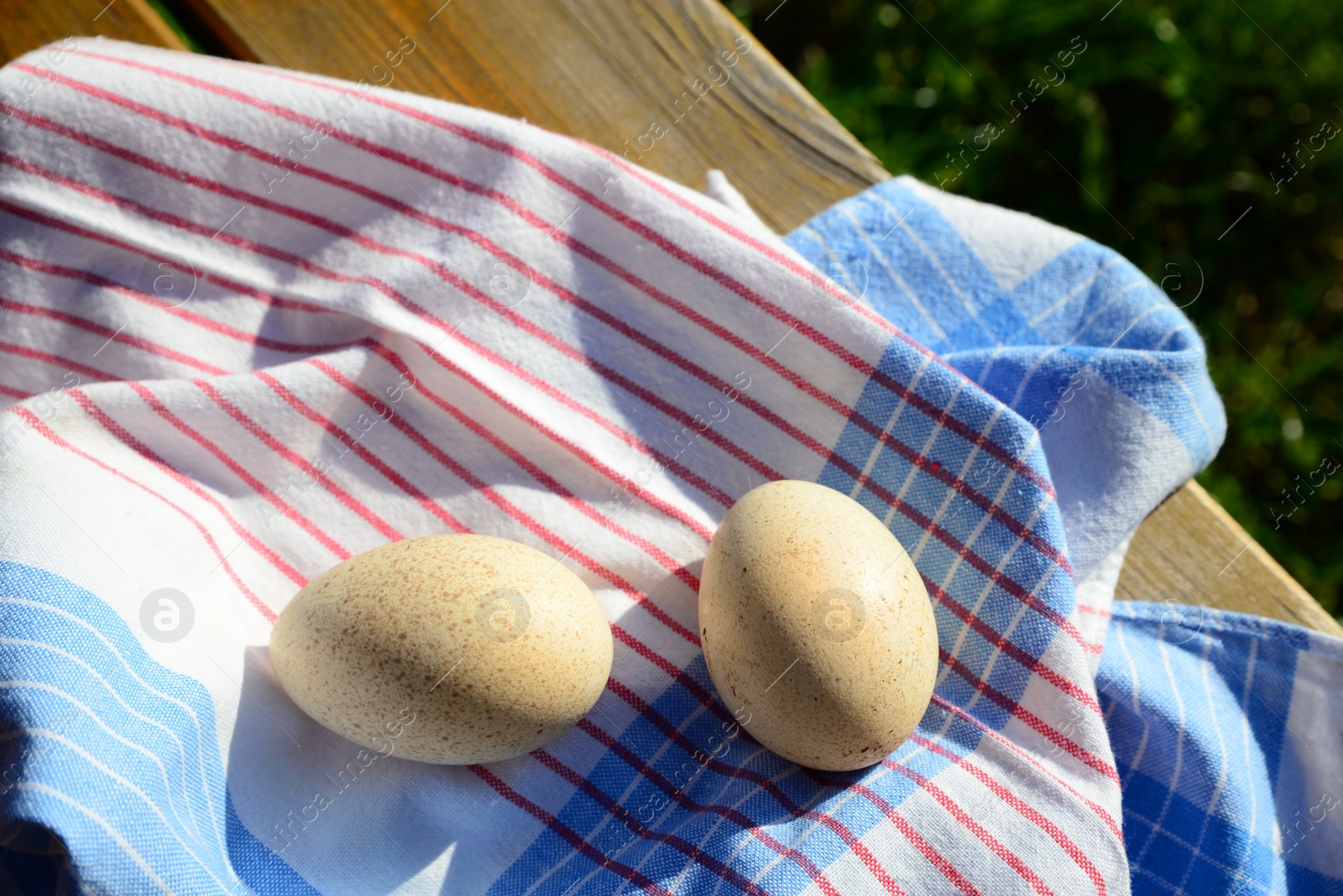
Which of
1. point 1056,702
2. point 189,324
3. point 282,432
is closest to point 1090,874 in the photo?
point 1056,702

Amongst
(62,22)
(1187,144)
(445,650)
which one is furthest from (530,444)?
(1187,144)

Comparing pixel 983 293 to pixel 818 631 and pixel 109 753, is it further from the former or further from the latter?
pixel 109 753

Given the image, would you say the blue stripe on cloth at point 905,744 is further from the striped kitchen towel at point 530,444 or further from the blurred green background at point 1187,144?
the blurred green background at point 1187,144

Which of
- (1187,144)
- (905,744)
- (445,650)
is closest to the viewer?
(445,650)

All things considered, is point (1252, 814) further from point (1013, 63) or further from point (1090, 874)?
point (1013, 63)

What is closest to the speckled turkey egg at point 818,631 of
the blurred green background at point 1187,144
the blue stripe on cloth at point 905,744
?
the blue stripe on cloth at point 905,744

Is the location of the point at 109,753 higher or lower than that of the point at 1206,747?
higher
